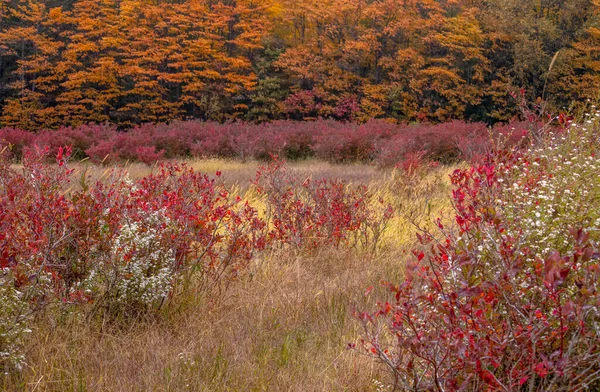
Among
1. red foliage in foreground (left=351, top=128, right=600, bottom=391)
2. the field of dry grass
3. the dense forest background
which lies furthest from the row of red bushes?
the dense forest background

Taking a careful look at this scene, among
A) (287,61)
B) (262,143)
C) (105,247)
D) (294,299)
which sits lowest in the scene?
(262,143)

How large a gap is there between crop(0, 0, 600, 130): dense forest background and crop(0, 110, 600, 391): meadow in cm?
2312

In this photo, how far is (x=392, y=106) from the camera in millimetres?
27625

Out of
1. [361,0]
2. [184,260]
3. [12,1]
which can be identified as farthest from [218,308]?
[12,1]

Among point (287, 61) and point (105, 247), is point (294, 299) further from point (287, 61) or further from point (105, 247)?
point (287, 61)

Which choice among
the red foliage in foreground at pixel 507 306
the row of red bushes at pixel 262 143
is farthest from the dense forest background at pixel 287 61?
the red foliage in foreground at pixel 507 306

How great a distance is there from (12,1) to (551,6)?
89.2ft

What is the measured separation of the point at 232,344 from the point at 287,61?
25.6m

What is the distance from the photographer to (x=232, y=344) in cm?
305

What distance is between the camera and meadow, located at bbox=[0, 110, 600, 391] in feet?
7.04

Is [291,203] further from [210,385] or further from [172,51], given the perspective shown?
[172,51]

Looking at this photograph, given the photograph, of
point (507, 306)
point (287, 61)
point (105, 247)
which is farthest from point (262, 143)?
point (287, 61)

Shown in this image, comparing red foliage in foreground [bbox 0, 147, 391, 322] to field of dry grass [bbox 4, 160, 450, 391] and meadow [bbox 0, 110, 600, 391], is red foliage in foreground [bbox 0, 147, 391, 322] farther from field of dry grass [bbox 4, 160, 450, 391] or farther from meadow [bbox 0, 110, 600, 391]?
field of dry grass [bbox 4, 160, 450, 391]

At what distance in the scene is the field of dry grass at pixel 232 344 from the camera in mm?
2664
